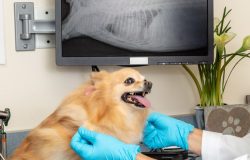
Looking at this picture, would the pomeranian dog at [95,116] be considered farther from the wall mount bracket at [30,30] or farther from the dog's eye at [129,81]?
the wall mount bracket at [30,30]

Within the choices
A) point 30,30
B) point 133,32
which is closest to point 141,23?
point 133,32

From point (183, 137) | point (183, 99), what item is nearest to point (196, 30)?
point (183, 99)

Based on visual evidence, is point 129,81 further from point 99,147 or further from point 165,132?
point 165,132

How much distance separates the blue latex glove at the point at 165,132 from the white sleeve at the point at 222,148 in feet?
0.23

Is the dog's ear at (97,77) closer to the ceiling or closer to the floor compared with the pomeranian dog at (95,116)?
closer to the ceiling

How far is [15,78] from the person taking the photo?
143cm

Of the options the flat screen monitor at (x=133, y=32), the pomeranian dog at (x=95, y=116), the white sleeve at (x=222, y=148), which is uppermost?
the flat screen monitor at (x=133, y=32)

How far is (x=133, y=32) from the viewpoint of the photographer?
59.8 inches

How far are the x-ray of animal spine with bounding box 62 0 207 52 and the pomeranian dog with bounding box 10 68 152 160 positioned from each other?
0.39 m

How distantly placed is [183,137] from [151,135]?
112mm

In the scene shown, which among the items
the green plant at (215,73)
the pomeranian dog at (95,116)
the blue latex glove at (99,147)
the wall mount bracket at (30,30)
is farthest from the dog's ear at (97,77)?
the green plant at (215,73)

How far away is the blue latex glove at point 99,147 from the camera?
995 millimetres

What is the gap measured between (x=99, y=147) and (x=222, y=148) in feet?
1.66

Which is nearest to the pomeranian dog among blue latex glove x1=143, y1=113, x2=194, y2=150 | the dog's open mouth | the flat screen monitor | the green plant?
the dog's open mouth
